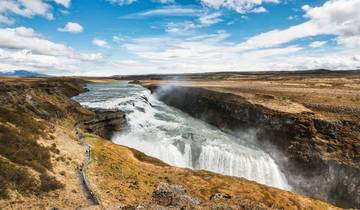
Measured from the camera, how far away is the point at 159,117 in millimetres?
68125

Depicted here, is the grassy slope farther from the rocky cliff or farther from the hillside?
the rocky cliff

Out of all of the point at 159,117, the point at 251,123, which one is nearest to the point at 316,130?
the point at 251,123

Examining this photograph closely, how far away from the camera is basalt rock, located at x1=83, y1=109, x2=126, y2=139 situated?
155 ft

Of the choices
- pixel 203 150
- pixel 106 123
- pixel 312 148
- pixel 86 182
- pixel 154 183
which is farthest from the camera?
pixel 106 123

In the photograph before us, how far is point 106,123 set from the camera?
168 ft

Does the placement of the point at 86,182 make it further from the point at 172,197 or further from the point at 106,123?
the point at 106,123

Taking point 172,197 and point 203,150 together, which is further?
point 203,150

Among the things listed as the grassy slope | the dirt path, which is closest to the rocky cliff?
the grassy slope

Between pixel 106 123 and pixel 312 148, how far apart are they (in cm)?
3682

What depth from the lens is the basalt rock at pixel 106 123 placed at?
155ft

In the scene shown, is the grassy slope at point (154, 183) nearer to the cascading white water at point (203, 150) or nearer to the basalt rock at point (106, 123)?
the cascading white water at point (203, 150)

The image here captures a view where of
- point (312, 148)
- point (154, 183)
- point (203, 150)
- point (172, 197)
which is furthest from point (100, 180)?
point (312, 148)

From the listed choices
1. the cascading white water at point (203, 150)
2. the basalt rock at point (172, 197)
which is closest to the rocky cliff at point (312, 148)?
the cascading white water at point (203, 150)

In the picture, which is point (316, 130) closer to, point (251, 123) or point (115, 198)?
point (251, 123)
